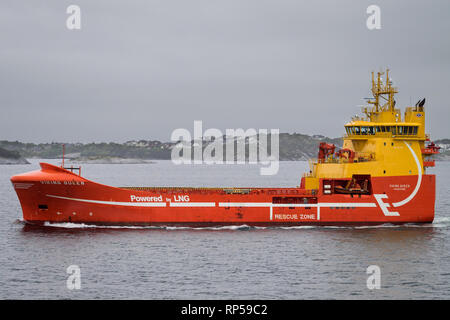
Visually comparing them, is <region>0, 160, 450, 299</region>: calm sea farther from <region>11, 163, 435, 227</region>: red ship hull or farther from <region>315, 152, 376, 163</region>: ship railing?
<region>315, 152, 376, 163</region>: ship railing

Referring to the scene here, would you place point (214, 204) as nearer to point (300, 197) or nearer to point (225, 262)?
point (300, 197)

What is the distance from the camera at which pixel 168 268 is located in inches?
976

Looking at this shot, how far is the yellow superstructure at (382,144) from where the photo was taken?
33406mm

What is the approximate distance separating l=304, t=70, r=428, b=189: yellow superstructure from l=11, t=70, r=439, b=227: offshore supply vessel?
61 mm

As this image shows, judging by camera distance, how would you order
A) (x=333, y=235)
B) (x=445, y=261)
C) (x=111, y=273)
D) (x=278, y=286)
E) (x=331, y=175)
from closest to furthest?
1. (x=278, y=286)
2. (x=111, y=273)
3. (x=445, y=261)
4. (x=333, y=235)
5. (x=331, y=175)

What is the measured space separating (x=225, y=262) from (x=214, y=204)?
7.28 m

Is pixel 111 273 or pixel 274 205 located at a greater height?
pixel 274 205

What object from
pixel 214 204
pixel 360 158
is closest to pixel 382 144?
pixel 360 158

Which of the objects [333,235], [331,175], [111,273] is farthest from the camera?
[331,175]

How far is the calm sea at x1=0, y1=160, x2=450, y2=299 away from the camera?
71.4ft

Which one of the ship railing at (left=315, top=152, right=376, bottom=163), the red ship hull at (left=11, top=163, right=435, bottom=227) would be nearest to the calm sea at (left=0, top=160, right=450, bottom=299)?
the red ship hull at (left=11, top=163, right=435, bottom=227)

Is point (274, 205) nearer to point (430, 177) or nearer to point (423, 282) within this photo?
point (430, 177)
